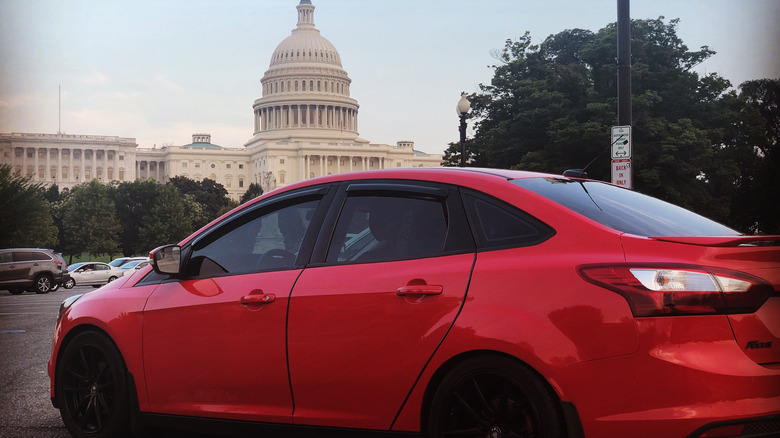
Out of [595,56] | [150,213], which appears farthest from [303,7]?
[595,56]

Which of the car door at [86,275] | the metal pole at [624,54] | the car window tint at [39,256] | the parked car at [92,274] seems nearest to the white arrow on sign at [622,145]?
the metal pole at [624,54]

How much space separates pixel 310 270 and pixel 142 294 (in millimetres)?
1350

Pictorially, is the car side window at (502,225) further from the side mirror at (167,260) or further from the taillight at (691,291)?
the side mirror at (167,260)

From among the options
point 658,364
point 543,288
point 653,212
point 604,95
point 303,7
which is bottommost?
point 658,364

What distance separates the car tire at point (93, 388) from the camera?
5418 millimetres

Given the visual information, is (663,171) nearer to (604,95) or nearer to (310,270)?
(604,95)

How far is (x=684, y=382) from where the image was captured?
346 centimetres

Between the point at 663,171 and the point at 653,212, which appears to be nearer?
the point at 653,212

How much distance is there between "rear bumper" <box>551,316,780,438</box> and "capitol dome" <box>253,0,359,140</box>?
158 m

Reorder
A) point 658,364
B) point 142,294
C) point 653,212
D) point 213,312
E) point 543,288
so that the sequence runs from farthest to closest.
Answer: point 142,294 → point 213,312 → point 653,212 → point 543,288 → point 658,364

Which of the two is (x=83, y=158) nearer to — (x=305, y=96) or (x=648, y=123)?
(x=305, y=96)

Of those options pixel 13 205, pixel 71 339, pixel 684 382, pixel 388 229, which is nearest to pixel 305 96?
pixel 13 205

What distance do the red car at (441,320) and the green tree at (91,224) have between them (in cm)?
9352

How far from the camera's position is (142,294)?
546 cm
